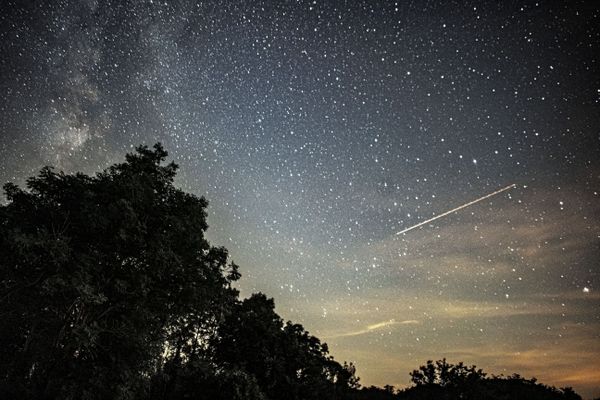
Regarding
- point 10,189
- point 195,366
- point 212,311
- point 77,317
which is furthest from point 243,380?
point 10,189

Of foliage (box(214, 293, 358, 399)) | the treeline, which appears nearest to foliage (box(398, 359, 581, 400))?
foliage (box(214, 293, 358, 399))

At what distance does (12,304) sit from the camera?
587 inches

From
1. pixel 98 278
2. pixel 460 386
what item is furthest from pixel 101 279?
pixel 460 386

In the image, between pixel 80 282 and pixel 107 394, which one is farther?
pixel 107 394

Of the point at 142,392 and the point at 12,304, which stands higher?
the point at 12,304

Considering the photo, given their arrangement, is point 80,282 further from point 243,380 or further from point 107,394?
point 243,380

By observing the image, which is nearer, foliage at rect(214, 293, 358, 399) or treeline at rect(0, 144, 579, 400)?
treeline at rect(0, 144, 579, 400)

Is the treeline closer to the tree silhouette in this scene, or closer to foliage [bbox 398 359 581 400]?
the tree silhouette

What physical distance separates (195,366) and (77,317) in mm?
10063

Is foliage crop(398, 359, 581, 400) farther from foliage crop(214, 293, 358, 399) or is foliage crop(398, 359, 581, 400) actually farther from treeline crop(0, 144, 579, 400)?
treeline crop(0, 144, 579, 400)

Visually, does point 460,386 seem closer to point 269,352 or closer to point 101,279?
point 269,352

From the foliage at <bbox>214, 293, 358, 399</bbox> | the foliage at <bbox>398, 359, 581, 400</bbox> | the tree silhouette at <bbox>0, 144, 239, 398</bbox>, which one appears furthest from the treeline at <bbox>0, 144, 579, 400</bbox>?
the foliage at <bbox>398, 359, 581, 400</bbox>

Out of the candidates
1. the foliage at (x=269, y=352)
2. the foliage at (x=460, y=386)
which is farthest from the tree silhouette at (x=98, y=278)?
the foliage at (x=460, y=386)

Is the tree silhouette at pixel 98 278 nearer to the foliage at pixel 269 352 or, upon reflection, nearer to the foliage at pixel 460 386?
the foliage at pixel 269 352
